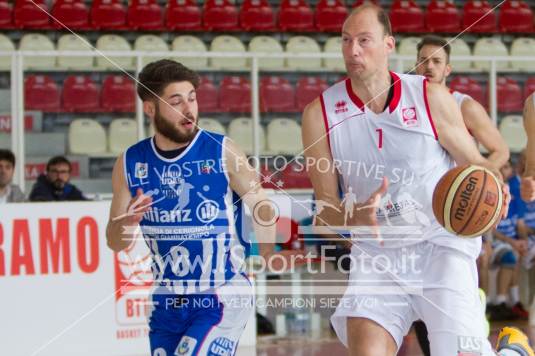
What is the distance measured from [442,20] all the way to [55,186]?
8.16m

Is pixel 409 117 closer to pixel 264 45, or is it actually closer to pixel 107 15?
pixel 264 45

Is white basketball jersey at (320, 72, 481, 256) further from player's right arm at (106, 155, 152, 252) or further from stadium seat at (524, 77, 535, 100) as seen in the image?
stadium seat at (524, 77, 535, 100)

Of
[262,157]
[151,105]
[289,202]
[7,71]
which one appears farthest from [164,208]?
[7,71]

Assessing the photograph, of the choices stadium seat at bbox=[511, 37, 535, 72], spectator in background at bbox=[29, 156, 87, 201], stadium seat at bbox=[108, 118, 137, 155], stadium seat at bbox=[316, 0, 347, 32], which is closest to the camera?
spectator in background at bbox=[29, 156, 87, 201]

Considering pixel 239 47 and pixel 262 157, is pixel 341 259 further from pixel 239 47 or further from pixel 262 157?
pixel 239 47

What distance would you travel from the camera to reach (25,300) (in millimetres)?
8109

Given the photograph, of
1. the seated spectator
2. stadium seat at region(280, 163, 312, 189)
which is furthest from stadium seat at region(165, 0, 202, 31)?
the seated spectator

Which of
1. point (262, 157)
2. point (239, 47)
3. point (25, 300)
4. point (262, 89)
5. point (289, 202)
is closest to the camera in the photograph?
point (25, 300)

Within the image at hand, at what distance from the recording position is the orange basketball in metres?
4.20

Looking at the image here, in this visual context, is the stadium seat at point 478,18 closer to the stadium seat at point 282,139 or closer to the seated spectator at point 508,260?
the seated spectator at point 508,260

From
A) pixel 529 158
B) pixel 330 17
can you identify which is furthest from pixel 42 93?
pixel 529 158

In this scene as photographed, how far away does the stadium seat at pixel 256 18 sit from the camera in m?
14.1

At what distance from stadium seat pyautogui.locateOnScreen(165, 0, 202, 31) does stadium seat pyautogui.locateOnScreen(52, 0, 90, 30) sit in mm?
1203

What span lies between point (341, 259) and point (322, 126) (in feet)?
14.2
